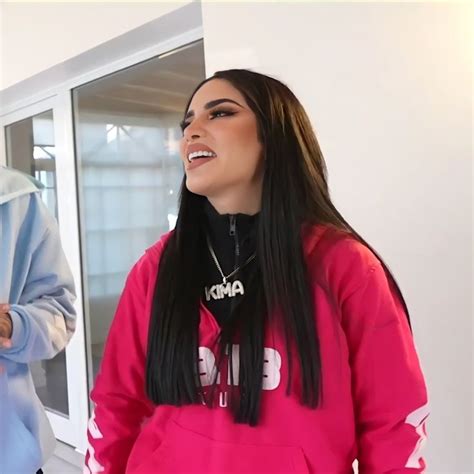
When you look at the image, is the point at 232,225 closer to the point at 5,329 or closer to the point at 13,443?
the point at 5,329

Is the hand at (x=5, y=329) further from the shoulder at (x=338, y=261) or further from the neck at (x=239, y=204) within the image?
the shoulder at (x=338, y=261)

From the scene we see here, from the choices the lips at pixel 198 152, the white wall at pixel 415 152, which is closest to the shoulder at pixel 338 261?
the lips at pixel 198 152

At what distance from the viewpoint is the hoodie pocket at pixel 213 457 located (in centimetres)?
79

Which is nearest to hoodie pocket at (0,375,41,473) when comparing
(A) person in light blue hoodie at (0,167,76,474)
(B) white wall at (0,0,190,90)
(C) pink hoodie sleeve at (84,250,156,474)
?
(A) person in light blue hoodie at (0,167,76,474)

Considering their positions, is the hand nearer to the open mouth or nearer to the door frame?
the open mouth

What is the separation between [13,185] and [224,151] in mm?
503

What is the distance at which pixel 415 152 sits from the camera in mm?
1263

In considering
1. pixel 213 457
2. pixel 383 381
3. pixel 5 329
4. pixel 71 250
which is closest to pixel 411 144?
pixel 383 381

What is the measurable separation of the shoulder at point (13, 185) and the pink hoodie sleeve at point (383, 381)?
70 cm

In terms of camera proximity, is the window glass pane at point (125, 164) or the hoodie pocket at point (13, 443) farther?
the window glass pane at point (125, 164)

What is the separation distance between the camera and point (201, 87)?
0.94 meters

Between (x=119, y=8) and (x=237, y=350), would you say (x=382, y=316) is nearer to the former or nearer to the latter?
(x=237, y=350)

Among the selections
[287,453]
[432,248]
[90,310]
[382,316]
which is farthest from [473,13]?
[90,310]

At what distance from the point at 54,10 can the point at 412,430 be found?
2215 millimetres
